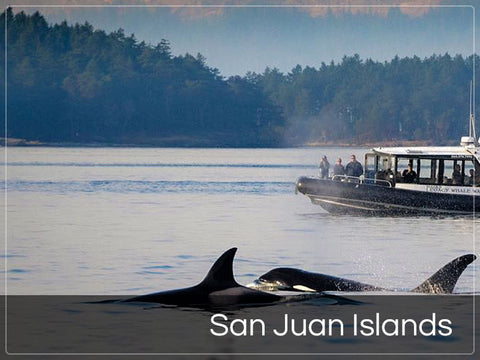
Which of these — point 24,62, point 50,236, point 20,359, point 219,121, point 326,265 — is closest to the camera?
point 20,359

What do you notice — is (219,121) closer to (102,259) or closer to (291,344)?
(102,259)

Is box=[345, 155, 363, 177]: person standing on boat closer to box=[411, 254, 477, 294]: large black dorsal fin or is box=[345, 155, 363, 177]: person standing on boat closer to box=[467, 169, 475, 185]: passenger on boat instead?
box=[467, 169, 475, 185]: passenger on boat

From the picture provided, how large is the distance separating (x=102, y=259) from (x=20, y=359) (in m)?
14.7

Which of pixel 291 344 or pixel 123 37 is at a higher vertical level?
pixel 123 37

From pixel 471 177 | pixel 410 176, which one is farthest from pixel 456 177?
pixel 410 176

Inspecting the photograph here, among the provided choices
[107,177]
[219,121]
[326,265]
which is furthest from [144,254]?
[219,121]

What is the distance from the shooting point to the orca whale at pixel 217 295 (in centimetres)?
1683

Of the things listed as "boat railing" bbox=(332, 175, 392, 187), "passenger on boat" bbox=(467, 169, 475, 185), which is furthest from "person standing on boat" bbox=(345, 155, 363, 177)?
"passenger on boat" bbox=(467, 169, 475, 185)

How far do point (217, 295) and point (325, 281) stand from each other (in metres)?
2.49

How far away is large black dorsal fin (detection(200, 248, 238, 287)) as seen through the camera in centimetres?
1639

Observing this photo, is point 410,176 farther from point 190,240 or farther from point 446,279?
point 446,279

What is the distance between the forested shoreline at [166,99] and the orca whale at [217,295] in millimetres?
111504

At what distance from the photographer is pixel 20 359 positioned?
46.6ft

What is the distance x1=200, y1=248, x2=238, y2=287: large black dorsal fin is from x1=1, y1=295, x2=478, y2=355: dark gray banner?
1.34 feet
